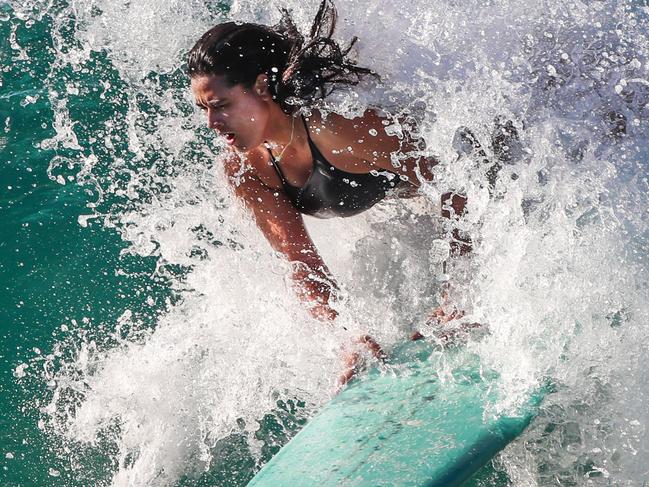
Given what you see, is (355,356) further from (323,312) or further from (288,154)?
(288,154)

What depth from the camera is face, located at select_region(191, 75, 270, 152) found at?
2.74 m

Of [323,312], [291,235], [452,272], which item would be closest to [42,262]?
[291,235]

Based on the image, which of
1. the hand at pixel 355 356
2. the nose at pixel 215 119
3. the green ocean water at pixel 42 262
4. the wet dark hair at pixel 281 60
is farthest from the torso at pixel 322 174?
the green ocean water at pixel 42 262

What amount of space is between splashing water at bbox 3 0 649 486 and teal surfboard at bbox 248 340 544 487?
0.13m

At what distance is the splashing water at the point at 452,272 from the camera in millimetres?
2799

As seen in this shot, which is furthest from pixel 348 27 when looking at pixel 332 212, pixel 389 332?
pixel 389 332

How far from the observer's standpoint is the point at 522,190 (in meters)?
2.91

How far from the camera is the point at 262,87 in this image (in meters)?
2.82

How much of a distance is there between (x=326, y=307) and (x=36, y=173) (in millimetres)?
Answer: 2387

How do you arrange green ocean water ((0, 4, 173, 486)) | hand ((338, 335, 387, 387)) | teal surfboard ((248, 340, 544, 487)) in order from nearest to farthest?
teal surfboard ((248, 340, 544, 487)) < hand ((338, 335, 387, 387)) < green ocean water ((0, 4, 173, 486))

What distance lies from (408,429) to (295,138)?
3.59 ft

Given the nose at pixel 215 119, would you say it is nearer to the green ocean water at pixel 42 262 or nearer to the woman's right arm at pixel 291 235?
the woman's right arm at pixel 291 235

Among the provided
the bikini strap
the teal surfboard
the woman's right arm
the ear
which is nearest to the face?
the ear

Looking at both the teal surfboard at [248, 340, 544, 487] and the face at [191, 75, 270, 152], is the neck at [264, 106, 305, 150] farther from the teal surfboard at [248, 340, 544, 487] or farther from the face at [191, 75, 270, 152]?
the teal surfboard at [248, 340, 544, 487]
